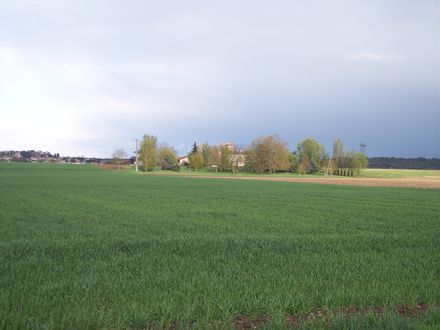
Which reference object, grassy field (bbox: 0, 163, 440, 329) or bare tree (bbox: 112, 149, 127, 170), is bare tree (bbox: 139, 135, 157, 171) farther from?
grassy field (bbox: 0, 163, 440, 329)

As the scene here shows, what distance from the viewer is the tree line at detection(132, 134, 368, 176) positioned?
140m

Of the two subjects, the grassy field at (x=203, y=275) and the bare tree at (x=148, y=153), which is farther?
the bare tree at (x=148, y=153)

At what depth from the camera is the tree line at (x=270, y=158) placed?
458 feet

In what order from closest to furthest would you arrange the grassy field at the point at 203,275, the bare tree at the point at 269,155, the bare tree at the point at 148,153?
the grassy field at the point at 203,275, the bare tree at the point at 269,155, the bare tree at the point at 148,153

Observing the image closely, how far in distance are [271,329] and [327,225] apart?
13.3 metres

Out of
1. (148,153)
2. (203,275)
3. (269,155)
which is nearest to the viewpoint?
(203,275)

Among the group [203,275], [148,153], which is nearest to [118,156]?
[148,153]

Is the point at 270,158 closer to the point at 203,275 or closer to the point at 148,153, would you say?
the point at 148,153

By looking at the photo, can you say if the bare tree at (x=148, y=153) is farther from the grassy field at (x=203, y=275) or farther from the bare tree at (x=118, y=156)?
the grassy field at (x=203, y=275)

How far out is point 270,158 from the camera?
138 metres

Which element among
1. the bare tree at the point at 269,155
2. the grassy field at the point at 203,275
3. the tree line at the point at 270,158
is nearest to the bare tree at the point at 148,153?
the tree line at the point at 270,158

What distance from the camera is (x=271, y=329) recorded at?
5.71 metres

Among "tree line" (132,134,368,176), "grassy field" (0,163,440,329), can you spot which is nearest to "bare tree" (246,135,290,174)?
"tree line" (132,134,368,176)

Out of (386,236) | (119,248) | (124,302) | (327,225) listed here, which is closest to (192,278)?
(124,302)
